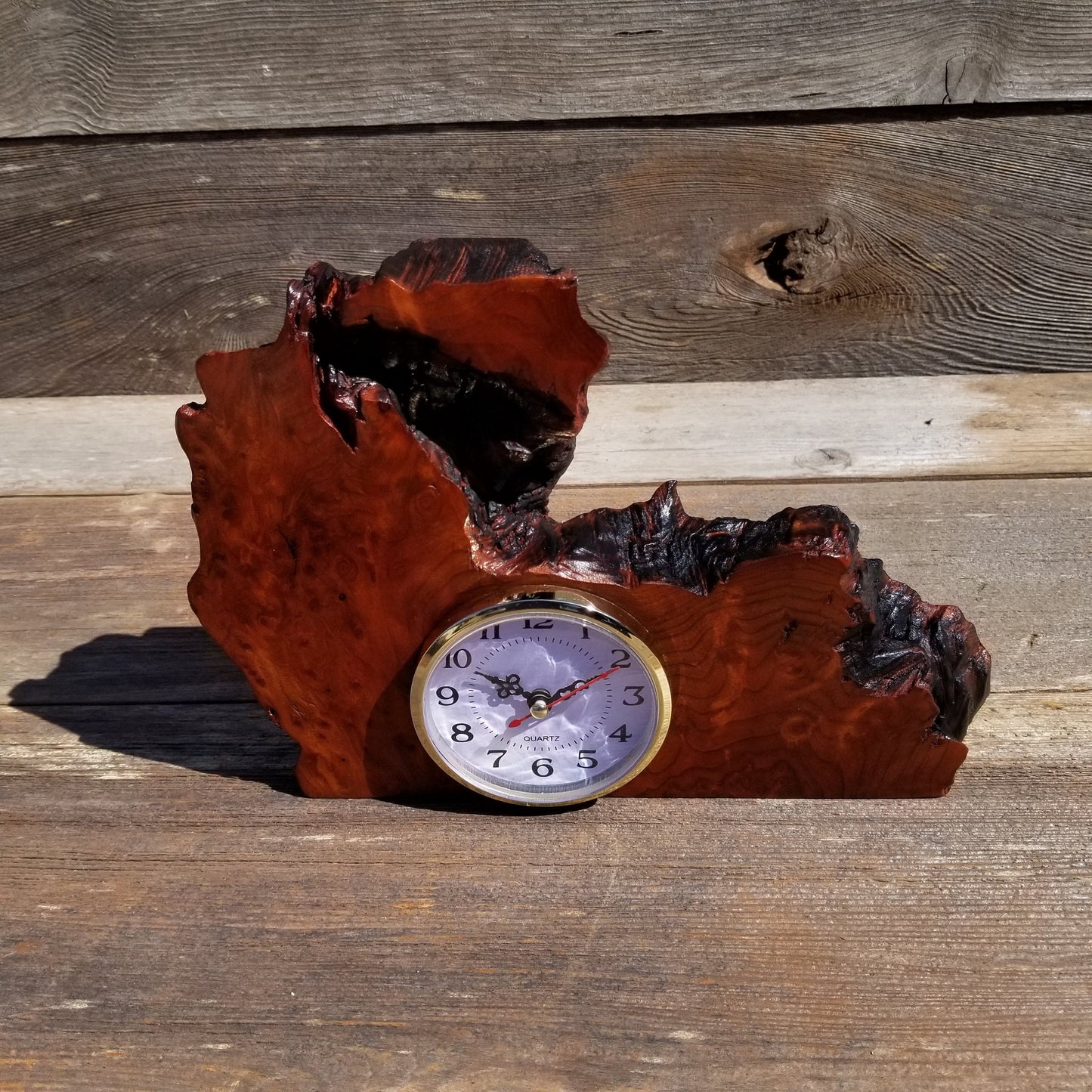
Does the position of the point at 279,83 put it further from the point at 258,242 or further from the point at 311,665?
the point at 311,665

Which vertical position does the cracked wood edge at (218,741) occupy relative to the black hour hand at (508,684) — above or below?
below

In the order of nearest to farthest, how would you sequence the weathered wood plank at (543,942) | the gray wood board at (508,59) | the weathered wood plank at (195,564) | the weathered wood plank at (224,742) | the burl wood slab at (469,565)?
the weathered wood plank at (543,942) < the burl wood slab at (469,565) < the weathered wood plank at (224,742) < the weathered wood plank at (195,564) < the gray wood board at (508,59)

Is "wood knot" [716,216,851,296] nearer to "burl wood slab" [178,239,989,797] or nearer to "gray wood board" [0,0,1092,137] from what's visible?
"gray wood board" [0,0,1092,137]

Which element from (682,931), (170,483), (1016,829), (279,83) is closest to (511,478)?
(682,931)

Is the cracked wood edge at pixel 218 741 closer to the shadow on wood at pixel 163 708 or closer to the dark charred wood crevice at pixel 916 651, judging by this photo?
the shadow on wood at pixel 163 708

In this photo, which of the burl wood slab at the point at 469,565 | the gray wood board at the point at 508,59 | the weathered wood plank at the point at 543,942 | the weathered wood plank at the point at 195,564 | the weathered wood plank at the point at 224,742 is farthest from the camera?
the gray wood board at the point at 508,59

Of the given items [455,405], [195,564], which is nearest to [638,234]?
[195,564]

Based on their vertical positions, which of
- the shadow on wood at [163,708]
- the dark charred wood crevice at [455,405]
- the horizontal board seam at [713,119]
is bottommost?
the shadow on wood at [163,708]

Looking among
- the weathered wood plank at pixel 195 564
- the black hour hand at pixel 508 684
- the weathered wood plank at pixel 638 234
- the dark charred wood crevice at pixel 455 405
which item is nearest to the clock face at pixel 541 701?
the black hour hand at pixel 508 684

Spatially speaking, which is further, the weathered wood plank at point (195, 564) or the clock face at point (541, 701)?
the weathered wood plank at point (195, 564)

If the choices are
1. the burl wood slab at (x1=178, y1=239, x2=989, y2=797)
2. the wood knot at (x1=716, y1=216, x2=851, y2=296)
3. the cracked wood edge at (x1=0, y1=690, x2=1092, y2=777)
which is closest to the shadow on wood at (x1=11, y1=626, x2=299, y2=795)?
the cracked wood edge at (x1=0, y1=690, x2=1092, y2=777)
